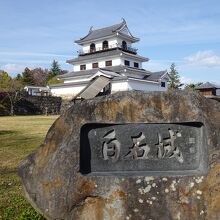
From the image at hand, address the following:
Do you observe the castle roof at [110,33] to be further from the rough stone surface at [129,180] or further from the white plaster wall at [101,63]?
the rough stone surface at [129,180]

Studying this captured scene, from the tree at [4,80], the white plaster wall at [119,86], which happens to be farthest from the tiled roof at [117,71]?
the tree at [4,80]

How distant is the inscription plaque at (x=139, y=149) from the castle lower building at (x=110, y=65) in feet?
112

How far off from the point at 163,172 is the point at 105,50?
134ft

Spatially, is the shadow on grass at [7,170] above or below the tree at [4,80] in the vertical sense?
below

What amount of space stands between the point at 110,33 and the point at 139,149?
41312 millimetres

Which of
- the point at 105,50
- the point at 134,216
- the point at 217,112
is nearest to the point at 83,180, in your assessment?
the point at 134,216

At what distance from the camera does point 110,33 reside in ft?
142

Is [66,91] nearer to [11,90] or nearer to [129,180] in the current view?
[11,90]

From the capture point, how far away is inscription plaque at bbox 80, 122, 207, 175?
3318mm

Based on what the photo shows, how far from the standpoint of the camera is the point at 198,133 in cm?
330

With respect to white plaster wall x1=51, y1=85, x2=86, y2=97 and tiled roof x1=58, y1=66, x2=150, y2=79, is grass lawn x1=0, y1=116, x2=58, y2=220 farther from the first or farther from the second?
white plaster wall x1=51, y1=85, x2=86, y2=97

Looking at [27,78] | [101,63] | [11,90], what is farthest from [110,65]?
[27,78]

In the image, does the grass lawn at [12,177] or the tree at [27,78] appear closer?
the grass lawn at [12,177]

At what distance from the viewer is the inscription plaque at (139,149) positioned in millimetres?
3318
